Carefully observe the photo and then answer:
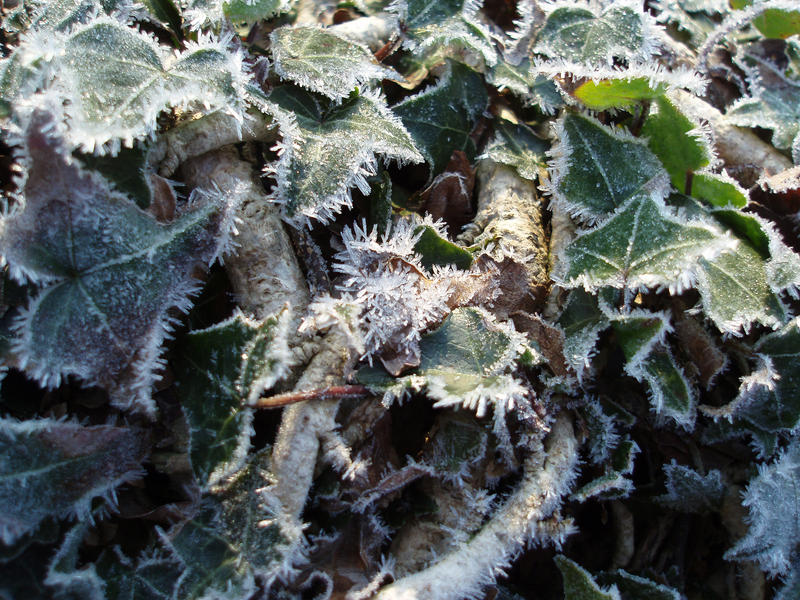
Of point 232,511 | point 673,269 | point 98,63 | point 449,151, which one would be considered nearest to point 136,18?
point 98,63

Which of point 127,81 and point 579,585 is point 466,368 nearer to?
point 579,585

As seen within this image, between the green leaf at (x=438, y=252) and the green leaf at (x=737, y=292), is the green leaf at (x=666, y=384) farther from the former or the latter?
the green leaf at (x=438, y=252)

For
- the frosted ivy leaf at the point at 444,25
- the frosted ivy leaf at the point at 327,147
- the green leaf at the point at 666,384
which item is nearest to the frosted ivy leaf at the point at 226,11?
the frosted ivy leaf at the point at 327,147

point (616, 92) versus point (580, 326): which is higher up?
point (616, 92)

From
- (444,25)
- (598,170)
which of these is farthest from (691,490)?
(444,25)

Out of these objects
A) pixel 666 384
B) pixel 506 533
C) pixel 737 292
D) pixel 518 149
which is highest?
pixel 518 149

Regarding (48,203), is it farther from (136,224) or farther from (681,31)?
(681,31)
